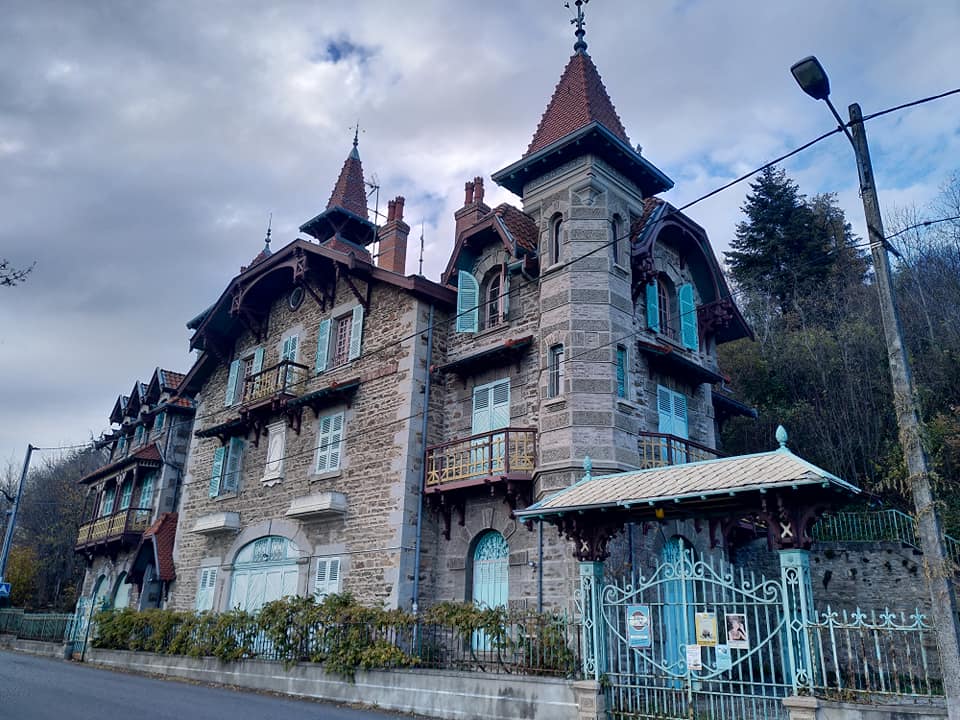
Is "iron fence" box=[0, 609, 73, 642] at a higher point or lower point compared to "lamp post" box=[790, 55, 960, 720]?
lower

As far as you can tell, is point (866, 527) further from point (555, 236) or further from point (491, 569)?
point (555, 236)

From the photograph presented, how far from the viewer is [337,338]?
20688mm

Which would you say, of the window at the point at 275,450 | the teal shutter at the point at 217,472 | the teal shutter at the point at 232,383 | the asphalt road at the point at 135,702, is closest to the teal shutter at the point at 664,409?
the asphalt road at the point at 135,702

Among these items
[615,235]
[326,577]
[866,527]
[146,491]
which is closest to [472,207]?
[615,235]

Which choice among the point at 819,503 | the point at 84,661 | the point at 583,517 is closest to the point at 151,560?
the point at 84,661

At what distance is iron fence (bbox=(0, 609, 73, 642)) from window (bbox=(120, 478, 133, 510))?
4.59 m

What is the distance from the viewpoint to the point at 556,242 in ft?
54.2

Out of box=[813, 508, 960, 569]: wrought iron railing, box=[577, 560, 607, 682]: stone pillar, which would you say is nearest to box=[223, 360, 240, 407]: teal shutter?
box=[577, 560, 607, 682]: stone pillar

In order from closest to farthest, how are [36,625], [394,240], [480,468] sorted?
[480,468] → [394,240] → [36,625]

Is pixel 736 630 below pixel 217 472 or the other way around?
below

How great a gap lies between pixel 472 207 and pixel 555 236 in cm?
464

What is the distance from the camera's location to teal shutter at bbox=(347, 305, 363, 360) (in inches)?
773

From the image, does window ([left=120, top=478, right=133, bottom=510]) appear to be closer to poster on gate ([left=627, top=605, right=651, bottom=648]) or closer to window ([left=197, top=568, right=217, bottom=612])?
window ([left=197, top=568, right=217, bottom=612])

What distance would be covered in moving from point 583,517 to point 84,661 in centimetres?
1792
